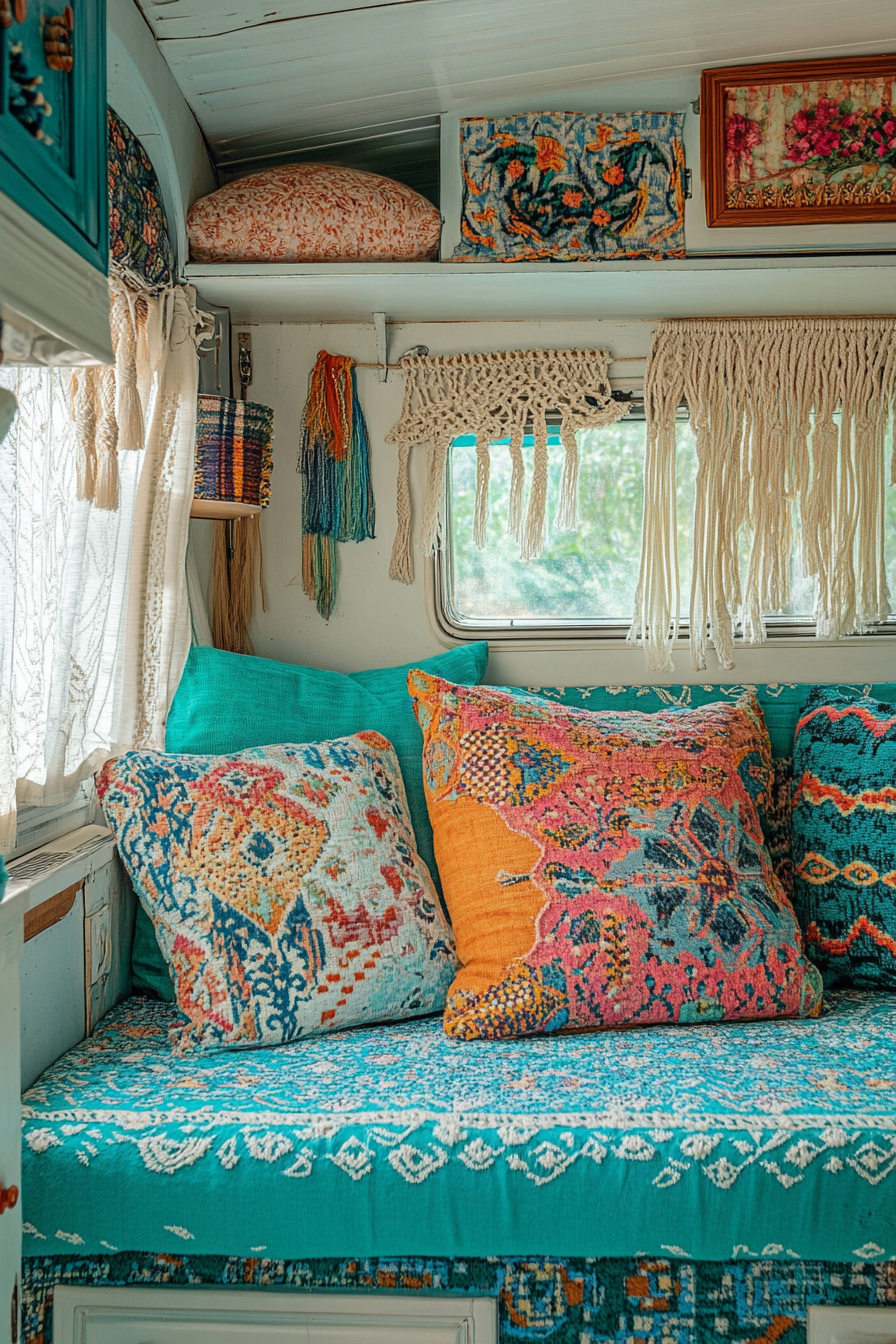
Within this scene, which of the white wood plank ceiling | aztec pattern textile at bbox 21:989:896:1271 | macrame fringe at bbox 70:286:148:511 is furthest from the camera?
the white wood plank ceiling

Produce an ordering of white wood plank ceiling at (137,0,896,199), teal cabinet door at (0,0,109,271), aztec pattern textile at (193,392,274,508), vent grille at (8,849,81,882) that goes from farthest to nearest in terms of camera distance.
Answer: aztec pattern textile at (193,392,274,508) < white wood plank ceiling at (137,0,896,199) < vent grille at (8,849,81,882) < teal cabinet door at (0,0,109,271)

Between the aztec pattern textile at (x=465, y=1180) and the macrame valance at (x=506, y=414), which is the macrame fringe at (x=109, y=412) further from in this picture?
the aztec pattern textile at (x=465, y=1180)

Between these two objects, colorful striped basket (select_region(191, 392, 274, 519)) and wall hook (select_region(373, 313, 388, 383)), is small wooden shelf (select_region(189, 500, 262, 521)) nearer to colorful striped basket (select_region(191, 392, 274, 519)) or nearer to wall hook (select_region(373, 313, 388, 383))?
colorful striped basket (select_region(191, 392, 274, 519))

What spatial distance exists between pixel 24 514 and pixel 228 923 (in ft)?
2.19

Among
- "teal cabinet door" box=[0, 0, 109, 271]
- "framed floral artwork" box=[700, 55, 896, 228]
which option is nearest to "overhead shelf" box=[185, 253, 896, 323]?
"framed floral artwork" box=[700, 55, 896, 228]

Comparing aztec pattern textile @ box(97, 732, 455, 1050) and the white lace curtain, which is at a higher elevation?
the white lace curtain

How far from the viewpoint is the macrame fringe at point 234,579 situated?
2.25 meters

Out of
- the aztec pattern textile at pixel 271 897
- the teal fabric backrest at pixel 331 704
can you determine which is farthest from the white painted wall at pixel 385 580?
the aztec pattern textile at pixel 271 897

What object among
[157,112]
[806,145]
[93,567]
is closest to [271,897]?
[93,567]

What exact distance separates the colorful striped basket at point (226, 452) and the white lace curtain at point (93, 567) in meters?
0.05

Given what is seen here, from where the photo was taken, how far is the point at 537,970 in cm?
149

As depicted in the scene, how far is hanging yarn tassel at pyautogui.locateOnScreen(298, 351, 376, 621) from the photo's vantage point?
224cm

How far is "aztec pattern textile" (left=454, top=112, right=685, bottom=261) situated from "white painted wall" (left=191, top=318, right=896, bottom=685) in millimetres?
227

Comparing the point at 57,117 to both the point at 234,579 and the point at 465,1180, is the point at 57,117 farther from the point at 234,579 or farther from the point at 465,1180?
the point at 234,579
